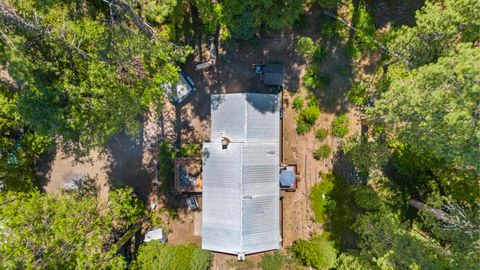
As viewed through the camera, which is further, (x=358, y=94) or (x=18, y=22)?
(x=358, y=94)

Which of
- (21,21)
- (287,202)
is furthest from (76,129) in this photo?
(287,202)

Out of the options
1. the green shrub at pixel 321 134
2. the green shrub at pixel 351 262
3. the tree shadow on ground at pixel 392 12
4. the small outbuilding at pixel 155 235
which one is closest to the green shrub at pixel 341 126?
the green shrub at pixel 321 134

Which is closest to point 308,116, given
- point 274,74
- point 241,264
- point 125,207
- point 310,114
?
point 310,114

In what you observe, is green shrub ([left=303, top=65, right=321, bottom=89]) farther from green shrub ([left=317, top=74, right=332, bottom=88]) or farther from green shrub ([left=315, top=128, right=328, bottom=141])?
green shrub ([left=315, top=128, right=328, bottom=141])

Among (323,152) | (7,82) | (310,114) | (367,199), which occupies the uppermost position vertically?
(7,82)

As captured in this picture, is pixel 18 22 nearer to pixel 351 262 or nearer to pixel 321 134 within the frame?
pixel 321 134

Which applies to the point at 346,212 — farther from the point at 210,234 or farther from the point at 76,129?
the point at 76,129

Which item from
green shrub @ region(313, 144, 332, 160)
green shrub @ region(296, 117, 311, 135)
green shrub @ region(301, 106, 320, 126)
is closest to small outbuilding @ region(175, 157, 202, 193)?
green shrub @ region(296, 117, 311, 135)
